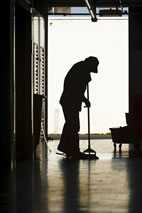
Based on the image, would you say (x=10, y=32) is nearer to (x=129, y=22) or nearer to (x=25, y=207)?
(x=25, y=207)

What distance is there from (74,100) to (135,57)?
4407mm

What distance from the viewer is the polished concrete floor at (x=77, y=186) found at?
18.5 feet

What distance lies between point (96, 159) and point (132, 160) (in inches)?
23.8

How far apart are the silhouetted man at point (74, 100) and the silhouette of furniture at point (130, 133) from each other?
194 cm

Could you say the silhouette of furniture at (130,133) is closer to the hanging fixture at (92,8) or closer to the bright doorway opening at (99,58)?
the bright doorway opening at (99,58)

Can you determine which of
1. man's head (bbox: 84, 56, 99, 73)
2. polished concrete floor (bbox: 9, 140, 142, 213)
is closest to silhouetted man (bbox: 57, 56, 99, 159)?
man's head (bbox: 84, 56, 99, 73)

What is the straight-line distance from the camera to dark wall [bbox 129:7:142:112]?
1520 cm

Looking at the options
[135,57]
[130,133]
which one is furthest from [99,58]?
[130,133]

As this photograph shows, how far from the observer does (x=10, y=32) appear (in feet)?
29.9

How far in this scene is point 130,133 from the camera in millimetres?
13133

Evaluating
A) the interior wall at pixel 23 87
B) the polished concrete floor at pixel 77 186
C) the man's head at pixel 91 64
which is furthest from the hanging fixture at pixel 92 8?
the polished concrete floor at pixel 77 186

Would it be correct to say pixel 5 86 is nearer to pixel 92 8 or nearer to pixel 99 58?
pixel 92 8

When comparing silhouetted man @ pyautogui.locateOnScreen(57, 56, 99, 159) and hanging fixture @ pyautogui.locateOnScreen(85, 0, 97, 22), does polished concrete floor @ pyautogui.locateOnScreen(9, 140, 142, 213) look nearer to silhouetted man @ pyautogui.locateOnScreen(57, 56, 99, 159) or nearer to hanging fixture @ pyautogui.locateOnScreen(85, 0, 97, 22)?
silhouetted man @ pyautogui.locateOnScreen(57, 56, 99, 159)

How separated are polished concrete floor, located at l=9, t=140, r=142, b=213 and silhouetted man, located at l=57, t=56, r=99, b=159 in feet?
0.99
